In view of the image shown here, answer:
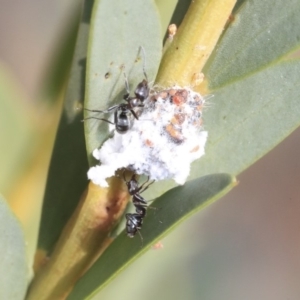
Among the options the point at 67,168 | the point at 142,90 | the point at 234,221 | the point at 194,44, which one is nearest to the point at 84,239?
the point at 67,168

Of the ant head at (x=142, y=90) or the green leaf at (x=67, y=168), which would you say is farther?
the green leaf at (x=67, y=168)

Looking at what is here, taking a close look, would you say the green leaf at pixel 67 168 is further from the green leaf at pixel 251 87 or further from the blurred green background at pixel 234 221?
the blurred green background at pixel 234 221

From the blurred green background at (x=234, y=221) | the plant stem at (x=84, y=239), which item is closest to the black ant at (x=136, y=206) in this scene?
the plant stem at (x=84, y=239)

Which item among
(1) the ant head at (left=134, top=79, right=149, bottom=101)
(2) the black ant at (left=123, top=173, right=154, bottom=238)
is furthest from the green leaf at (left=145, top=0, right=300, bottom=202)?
(1) the ant head at (left=134, top=79, right=149, bottom=101)

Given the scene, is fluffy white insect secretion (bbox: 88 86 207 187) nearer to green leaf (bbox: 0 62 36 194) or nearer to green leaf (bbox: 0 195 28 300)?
green leaf (bbox: 0 195 28 300)

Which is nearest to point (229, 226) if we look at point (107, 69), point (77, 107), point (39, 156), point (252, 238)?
point (252, 238)
